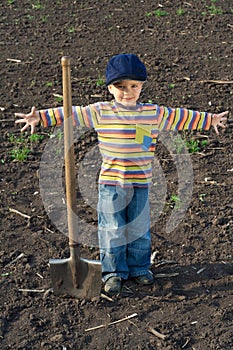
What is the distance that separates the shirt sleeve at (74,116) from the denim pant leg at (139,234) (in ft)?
1.69

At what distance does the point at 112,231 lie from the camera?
4.26m

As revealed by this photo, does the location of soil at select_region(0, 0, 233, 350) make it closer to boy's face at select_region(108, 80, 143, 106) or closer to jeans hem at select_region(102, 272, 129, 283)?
jeans hem at select_region(102, 272, 129, 283)

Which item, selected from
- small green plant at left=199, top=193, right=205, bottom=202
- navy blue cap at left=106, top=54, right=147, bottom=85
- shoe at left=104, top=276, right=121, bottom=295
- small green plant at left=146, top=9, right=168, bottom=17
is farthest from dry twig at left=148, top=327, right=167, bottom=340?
small green plant at left=146, top=9, right=168, bottom=17

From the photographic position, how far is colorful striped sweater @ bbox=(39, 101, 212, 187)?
4.02m

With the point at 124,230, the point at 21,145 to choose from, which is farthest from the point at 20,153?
the point at 124,230

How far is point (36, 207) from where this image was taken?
5320mm

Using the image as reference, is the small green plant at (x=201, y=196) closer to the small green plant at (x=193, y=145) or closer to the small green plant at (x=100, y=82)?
the small green plant at (x=193, y=145)

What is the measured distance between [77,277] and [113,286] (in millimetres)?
236

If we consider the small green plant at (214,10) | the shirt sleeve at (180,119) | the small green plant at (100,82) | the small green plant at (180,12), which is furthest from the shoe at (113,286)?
the small green plant at (214,10)

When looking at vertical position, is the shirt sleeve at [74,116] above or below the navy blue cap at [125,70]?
below

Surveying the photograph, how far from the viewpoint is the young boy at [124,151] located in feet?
13.1

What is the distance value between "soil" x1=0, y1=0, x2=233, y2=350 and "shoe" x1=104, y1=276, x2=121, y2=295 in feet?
0.17

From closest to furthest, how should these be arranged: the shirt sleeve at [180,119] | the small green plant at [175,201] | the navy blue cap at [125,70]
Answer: the navy blue cap at [125,70] < the shirt sleeve at [180,119] < the small green plant at [175,201]

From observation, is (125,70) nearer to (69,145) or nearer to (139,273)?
(69,145)
